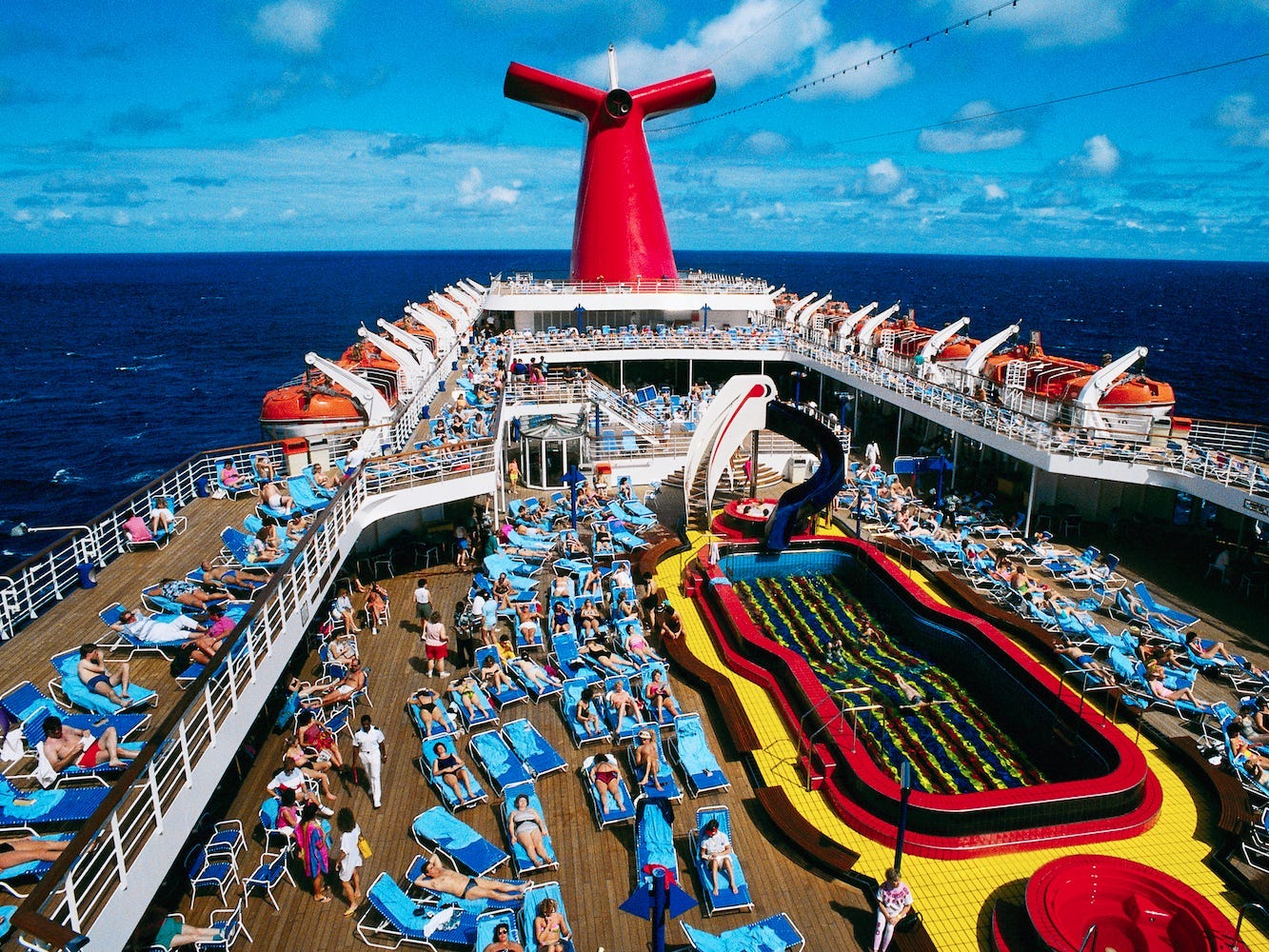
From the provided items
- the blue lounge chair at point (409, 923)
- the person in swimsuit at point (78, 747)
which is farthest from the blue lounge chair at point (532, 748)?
the person in swimsuit at point (78, 747)

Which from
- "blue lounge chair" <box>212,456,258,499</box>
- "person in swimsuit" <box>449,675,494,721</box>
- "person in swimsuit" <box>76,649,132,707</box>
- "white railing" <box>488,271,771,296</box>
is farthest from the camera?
"white railing" <box>488,271,771,296</box>

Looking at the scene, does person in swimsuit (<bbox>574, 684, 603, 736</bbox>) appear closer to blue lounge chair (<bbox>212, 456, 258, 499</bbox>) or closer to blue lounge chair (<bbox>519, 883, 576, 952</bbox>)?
blue lounge chair (<bbox>519, 883, 576, 952</bbox>)

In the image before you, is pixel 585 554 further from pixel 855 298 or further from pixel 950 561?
pixel 855 298

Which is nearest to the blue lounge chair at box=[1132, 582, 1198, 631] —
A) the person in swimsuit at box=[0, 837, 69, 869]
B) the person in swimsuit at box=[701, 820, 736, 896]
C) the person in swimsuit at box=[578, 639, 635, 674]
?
the person in swimsuit at box=[578, 639, 635, 674]

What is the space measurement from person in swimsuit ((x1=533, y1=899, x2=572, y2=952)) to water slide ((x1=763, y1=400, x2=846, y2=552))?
8.41 meters

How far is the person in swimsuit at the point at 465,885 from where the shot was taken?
6168 millimetres

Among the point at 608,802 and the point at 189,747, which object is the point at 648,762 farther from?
the point at 189,747

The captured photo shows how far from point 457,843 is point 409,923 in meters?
0.84

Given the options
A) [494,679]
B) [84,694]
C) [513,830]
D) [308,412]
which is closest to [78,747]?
[84,694]

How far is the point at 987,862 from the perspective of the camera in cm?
702

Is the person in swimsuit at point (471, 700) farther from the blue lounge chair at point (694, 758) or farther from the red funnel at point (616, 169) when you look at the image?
the red funnel at point (616, 169)

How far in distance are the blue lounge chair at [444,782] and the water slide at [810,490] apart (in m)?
6.90

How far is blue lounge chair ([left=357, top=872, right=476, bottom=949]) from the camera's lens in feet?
19.4

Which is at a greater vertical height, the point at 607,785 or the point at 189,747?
the point at 189,747
